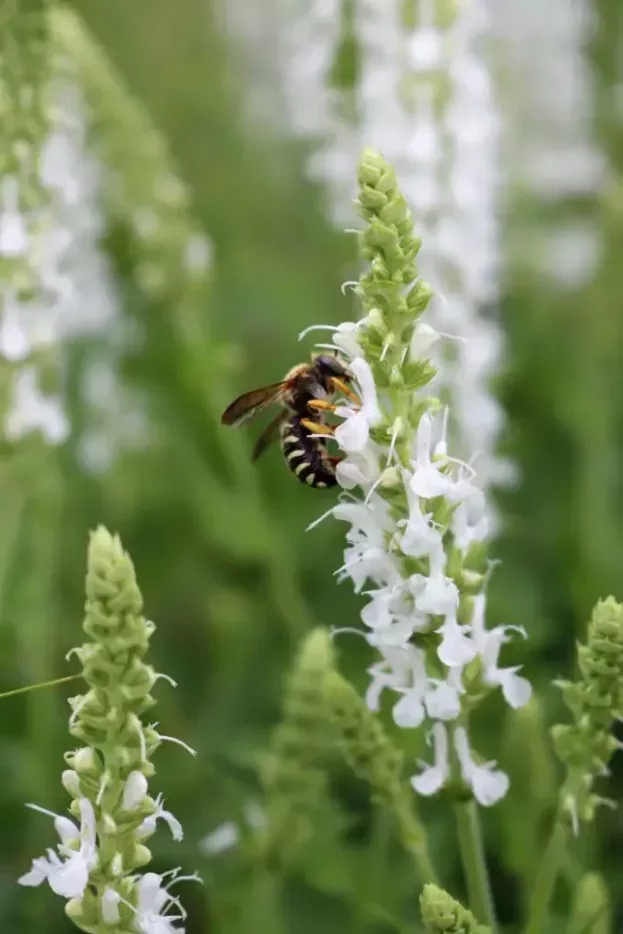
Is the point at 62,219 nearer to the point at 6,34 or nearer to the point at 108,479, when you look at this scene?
the point at 6,34

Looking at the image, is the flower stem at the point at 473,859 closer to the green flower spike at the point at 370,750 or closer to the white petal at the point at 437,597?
the green flower spike at the point at 370,750

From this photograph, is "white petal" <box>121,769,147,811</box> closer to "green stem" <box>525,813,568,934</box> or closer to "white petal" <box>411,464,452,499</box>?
"white petal" <box>411,464,452,499</box>

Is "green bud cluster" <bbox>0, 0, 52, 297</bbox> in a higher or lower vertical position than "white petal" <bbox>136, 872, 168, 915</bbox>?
higher

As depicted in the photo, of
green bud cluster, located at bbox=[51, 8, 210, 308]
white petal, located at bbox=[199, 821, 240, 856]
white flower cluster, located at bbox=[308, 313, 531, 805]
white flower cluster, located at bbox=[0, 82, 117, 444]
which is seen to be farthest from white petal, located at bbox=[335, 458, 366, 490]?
green bud cluster, located at bbox=[51, 8, 210, 308]

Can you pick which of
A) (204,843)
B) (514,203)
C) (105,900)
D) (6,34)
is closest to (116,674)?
Answer: (105,900)

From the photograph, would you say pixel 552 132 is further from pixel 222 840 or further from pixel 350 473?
pixel 350 473

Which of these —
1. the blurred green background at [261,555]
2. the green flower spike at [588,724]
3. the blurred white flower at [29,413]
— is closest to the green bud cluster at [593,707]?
the green flower spike at [588,724]

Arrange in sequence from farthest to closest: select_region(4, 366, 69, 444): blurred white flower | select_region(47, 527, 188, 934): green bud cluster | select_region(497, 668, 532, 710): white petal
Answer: select_region(4, 366, 69, 444): blurred white flower, select_region(497, 668, 532, 710): white petal, select_region(47, 527, 188, 934): green bud cluster
